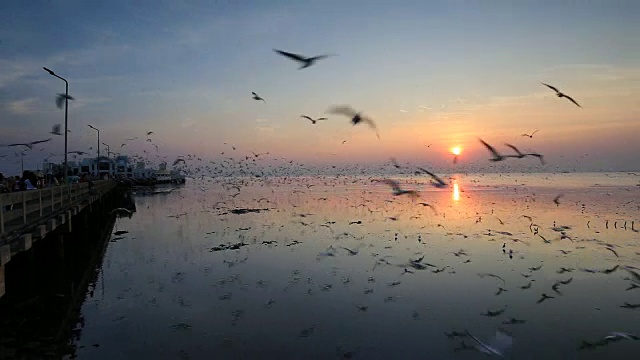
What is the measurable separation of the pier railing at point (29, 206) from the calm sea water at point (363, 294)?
11.2 feet

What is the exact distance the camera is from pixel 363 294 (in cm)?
1741

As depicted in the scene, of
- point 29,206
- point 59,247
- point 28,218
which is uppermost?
point 29,206

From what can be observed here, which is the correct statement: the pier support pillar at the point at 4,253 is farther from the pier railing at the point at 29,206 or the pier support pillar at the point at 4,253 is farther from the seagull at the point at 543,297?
the seagull at the point at 543,297

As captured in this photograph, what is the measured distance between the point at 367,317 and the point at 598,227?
26.2 m

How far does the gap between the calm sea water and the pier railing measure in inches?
134

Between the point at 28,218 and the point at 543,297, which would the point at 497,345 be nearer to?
the point at 543,297

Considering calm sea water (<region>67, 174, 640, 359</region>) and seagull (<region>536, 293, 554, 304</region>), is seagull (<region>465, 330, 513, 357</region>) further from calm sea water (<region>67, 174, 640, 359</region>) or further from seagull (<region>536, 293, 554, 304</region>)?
seagull (<region>536, 293, 554, 304</region>)

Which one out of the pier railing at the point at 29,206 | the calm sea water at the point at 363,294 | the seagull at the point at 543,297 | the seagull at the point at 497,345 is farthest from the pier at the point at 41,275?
the seagull at the point at 543,297

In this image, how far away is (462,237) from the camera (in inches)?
1202

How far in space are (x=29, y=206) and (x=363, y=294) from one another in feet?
38.3

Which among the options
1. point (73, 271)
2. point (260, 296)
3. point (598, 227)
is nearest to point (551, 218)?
point (598, 227)

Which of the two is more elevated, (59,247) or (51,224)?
(51,224)

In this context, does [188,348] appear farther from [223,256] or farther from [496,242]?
[496,242]

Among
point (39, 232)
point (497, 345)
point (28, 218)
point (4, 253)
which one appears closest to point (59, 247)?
point (28, 218)
